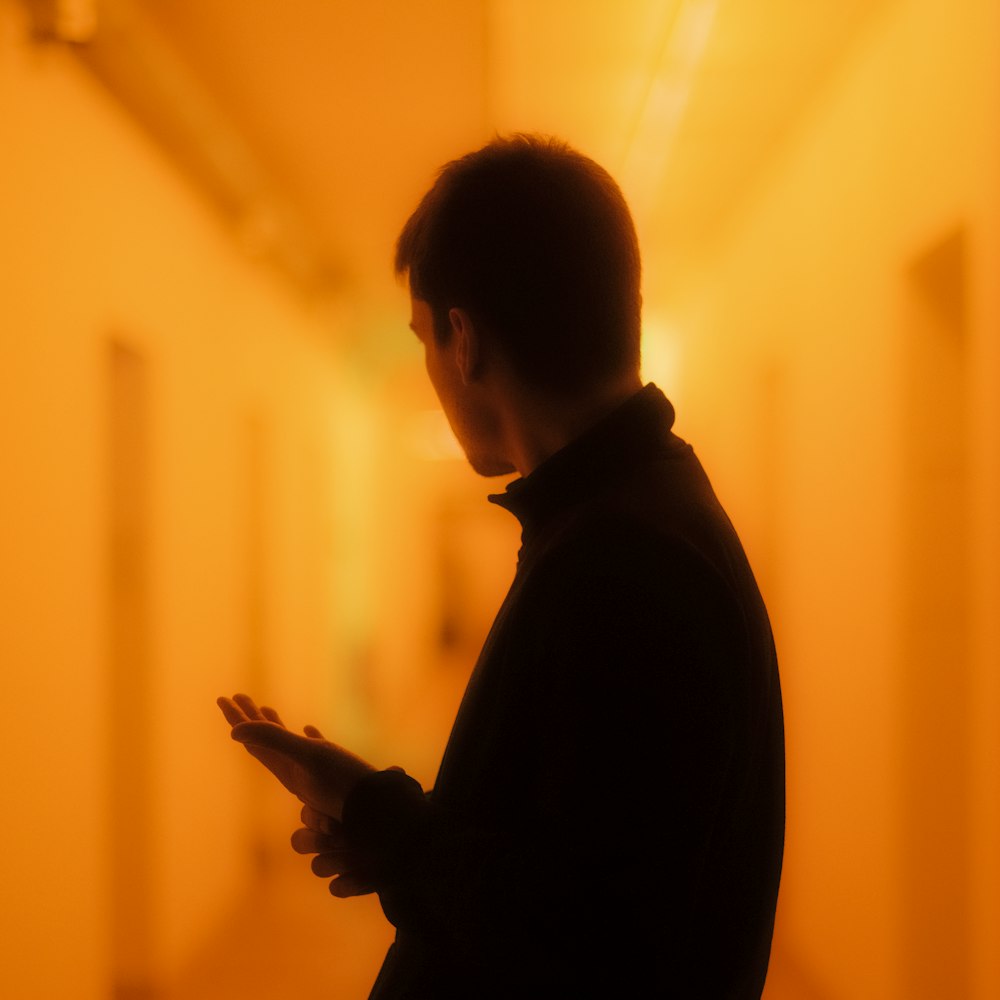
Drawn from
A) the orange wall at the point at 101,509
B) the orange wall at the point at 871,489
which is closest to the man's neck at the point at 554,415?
the orange wall at the point at 871,489

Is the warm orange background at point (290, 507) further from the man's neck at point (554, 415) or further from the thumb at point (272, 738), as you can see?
the thumb at point (272, 738)

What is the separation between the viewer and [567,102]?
337 cm

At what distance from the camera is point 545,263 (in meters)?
0.95

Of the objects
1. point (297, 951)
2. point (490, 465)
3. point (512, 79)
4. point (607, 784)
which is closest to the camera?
point (607, 784)

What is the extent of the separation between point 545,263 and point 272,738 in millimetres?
578

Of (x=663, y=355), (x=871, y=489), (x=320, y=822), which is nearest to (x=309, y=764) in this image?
(x=320, y=822)

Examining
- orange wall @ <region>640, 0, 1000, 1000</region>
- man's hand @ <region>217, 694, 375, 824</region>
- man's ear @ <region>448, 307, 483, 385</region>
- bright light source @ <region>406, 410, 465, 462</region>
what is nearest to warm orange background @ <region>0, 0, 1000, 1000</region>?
orange wall @ <region>640, 0, 1000, 1000</region>

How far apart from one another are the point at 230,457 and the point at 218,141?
1483mm

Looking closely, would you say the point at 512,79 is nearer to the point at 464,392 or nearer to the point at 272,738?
the point at 464,392

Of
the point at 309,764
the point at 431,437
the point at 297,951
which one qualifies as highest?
the point at 431,437

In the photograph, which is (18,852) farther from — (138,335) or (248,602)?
(248,602)

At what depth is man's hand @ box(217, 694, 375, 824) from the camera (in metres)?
0.87

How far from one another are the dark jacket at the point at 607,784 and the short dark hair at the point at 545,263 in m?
0.11

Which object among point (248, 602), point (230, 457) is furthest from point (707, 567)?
point (248, 602)
